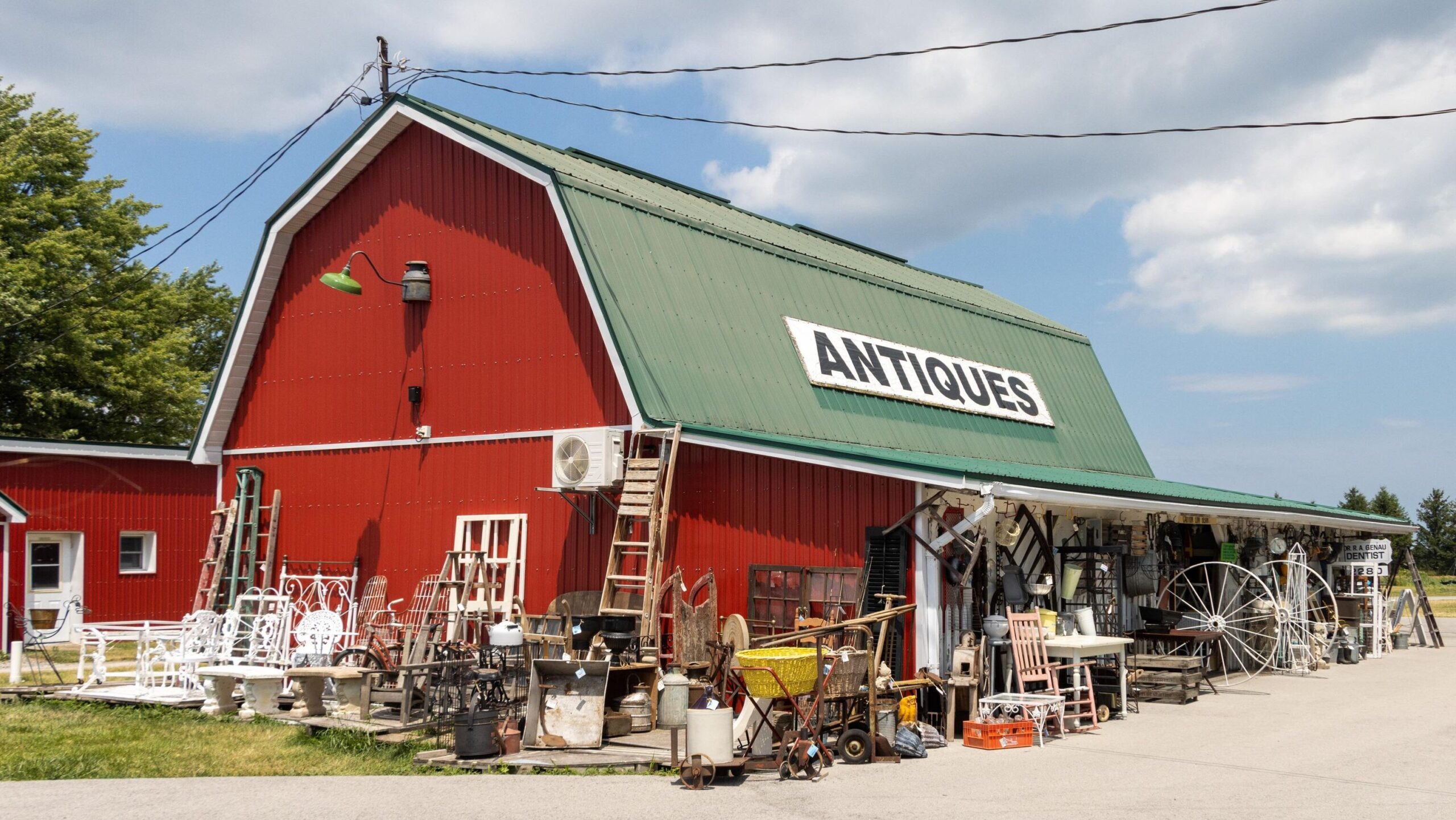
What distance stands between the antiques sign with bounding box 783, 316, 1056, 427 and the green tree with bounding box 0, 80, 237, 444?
2177 centimetres

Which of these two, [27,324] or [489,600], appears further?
[27,324]

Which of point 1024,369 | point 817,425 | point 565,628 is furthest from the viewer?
point 1024,369

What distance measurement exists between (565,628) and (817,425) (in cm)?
460

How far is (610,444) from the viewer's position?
14.8 metres

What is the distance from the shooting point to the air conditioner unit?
1477cm

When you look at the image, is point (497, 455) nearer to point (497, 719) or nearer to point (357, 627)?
point (357, 627)

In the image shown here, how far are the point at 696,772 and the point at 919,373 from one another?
1122 cm

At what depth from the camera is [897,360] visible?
2006cm

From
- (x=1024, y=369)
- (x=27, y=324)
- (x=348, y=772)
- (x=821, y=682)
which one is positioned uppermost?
(x=27, y=324)

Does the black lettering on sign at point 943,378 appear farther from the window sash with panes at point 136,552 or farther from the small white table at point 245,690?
the window sash with panes at point 136,552

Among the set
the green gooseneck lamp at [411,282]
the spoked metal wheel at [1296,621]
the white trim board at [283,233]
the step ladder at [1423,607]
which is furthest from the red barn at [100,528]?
the step ladder at [1423,607]

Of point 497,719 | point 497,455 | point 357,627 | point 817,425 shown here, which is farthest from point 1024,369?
point 497,719

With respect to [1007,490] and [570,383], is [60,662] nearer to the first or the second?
[570,383]

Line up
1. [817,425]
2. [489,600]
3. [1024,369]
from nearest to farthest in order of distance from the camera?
[489,600]
[817,425]
[1024,369]
